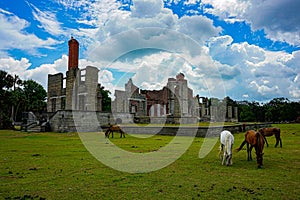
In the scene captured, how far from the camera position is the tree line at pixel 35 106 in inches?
1500

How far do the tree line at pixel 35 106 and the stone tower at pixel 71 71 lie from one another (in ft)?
27.2

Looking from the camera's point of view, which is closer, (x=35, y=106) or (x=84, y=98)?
(x=84, y=98)

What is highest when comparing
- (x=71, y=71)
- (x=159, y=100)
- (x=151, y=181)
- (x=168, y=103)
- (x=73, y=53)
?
(x=73, y=53)

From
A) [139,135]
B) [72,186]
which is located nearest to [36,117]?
[139,135]

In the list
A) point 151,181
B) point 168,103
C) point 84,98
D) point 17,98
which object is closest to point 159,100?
point 168,103

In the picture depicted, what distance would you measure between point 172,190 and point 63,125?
26.2 m

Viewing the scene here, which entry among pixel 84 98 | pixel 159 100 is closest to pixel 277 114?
Answer: pixel 159 100

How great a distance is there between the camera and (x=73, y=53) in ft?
131

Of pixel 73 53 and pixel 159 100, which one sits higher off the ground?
pixel 73 53

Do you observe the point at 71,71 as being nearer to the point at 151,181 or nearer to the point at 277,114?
the point at 151,181

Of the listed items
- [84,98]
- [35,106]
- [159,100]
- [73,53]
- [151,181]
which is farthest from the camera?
[35,106]

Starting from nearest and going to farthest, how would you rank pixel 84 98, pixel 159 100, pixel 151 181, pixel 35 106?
1. pixel 151 181
2. pixel 84 98
3. pixel 159 100
4. pixel 35 106

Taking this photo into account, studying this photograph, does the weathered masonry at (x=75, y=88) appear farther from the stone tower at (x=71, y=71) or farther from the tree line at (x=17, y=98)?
the tree line at (x=17, y=98)

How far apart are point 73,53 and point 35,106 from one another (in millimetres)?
33188
